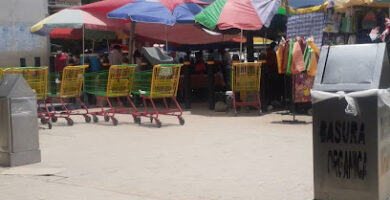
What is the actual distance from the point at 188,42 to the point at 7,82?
12.6 meters

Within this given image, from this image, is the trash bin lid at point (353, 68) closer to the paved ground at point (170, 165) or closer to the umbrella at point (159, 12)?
the paved ground at point (170, 165)

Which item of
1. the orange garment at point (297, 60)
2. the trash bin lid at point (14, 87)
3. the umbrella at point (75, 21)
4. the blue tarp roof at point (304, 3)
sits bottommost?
A: the trash bin lid at point (14, 87)

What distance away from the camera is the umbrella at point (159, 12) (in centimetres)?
1524

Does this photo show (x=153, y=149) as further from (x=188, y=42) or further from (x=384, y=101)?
(x=188, y=42)

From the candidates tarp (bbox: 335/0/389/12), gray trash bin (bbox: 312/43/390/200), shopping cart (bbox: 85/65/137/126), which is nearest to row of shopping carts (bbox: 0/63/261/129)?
shopping cart (bbox: 85/65/137/126)

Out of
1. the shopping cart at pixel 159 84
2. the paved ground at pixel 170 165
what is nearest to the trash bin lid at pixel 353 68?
the paved ground at pixel 170 165

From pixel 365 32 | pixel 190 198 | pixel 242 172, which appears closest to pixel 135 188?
pixel 190 198

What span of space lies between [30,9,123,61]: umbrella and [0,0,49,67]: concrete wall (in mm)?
4484

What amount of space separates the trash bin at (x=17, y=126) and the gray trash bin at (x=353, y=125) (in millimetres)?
4616

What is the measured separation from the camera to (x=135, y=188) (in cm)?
636

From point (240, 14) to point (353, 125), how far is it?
9.58 m

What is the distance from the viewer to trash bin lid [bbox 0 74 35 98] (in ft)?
26.2

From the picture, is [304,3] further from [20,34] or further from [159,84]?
[20,34]

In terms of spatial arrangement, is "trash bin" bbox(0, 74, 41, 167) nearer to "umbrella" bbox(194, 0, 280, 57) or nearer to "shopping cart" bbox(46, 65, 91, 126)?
"shopping cart" bbox(46, 65, 91, 126)
